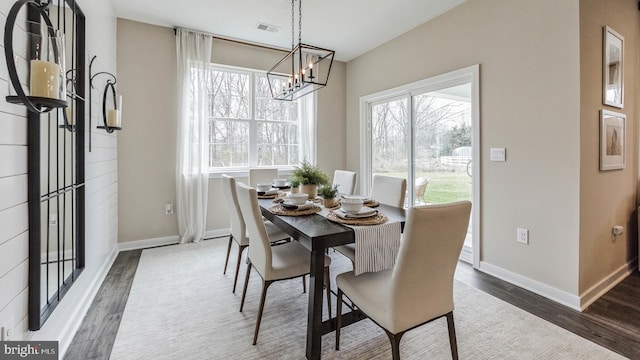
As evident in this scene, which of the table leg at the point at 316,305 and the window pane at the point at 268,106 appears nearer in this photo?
the table leg at the point at 316,305

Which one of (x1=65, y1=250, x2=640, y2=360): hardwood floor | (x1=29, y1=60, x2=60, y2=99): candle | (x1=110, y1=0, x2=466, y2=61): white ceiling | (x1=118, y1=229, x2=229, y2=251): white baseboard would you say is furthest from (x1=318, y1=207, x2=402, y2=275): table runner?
(x1=118, y1=229, x2=229, y2=251): white baseboard

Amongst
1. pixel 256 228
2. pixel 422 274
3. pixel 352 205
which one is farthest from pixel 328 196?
pixel 422 274

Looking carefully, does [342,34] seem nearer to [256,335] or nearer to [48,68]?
[48,68]

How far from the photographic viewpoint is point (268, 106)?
4402 mm

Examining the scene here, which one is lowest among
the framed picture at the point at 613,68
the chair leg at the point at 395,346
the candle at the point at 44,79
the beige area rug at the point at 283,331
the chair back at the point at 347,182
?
the beige area rug at the point at 283,331

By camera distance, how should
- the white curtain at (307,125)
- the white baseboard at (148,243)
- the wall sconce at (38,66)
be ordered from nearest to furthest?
the wall sconce at (38,66) < the white baseboard at (148,243) < the white curtain at (307,125)

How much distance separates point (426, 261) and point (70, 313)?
2.30 metres

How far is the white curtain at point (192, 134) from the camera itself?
Answer: 3.68 metres

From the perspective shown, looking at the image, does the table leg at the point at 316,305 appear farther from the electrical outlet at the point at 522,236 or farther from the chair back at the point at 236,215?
the electrical outlet at the point at 522,236

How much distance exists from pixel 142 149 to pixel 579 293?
183 inches

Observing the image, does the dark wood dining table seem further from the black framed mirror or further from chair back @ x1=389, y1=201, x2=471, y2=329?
the black framed mirror

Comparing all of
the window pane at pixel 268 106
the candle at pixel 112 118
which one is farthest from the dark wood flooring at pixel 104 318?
the window pane at pixel 268 106

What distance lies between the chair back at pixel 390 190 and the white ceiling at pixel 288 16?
76.5 inches

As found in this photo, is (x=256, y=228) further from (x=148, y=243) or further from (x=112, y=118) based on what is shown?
(x=148, y=243)
